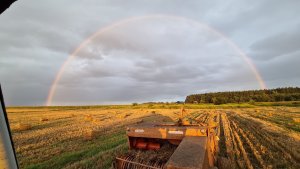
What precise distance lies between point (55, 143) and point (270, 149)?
34.3 ft

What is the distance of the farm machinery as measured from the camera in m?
3.46

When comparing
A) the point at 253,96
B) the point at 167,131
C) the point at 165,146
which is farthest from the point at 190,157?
the point at 253,96

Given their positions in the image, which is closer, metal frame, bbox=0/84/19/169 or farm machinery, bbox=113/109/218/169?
metal frame, bbox=0/84/19/169

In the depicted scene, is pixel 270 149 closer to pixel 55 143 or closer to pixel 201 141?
pixel 201 141

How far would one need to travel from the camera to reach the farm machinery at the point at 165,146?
11.3 ft

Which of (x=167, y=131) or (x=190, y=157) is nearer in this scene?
(x=190, y=157)

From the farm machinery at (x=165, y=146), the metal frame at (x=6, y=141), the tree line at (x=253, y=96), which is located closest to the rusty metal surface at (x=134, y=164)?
the farm machinery at (x=165, y=146)

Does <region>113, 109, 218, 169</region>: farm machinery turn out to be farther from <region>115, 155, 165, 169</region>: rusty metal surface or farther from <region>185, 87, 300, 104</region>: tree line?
<region>185, 87, 300, 104</region>: tree line

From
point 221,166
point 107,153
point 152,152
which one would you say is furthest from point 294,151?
point 107,153

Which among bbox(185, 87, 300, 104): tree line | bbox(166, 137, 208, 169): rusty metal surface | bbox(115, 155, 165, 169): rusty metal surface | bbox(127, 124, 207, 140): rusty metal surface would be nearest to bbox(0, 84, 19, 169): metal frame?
bbox(166, 137, 208, 169): rusty metal surface

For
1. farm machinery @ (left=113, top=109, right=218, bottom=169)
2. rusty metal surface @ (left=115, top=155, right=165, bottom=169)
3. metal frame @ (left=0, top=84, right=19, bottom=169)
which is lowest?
rusty metal surface @ (left=115, top=155, right=165, bottom=169)

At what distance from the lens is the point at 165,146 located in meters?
5.37

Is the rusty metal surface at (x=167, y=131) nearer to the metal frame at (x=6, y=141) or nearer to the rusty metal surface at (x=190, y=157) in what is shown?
the rusty metal surface at (x=190, y=157)

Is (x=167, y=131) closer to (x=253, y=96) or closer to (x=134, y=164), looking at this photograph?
(x=134, y=164)
